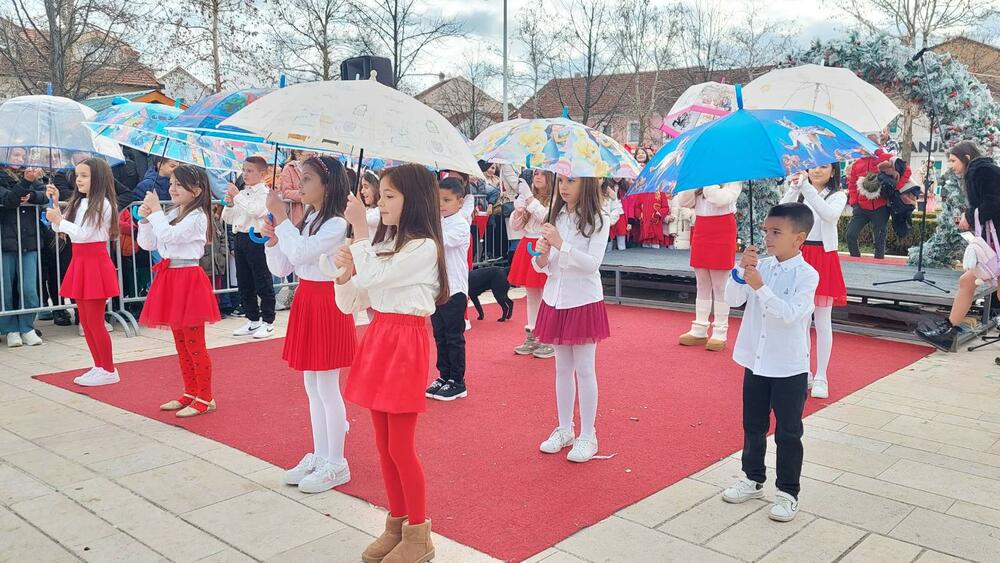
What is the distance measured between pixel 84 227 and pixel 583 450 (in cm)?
418

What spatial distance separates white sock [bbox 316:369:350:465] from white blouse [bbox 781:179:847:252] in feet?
10.6

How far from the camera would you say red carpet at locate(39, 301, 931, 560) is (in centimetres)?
366

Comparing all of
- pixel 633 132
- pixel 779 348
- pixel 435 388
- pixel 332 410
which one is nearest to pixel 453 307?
pixel 435 388

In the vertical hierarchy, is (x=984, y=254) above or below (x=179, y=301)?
above

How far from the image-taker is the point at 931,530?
338cm

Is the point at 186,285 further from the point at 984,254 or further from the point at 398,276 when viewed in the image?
the point at 984,254

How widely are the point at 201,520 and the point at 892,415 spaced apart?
435 cm

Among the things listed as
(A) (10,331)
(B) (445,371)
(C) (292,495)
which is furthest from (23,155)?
(C) (292,495)

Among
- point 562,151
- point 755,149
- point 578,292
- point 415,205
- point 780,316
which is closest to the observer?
point 415,205

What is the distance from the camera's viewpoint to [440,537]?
3.33 meters

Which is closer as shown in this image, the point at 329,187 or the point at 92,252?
the point at 329,187

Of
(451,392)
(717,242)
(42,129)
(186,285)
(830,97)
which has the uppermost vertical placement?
(830,97)

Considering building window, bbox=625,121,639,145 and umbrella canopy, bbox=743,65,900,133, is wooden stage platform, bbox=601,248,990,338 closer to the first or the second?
umbrella canopy, bbox=743,65,900,133

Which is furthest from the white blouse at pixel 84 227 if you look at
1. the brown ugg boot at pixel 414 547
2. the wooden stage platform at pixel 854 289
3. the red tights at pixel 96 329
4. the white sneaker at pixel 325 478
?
the wooden stage platform at pixel 854 289
